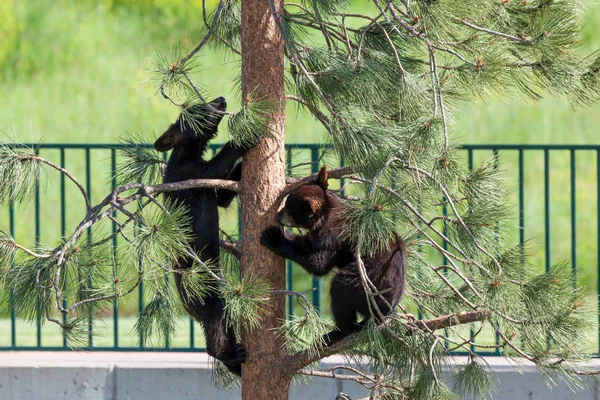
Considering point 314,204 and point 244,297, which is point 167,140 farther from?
point 244,297

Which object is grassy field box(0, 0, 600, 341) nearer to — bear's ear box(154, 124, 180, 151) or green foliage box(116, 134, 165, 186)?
green foliage box(116, 134, 165, 186)

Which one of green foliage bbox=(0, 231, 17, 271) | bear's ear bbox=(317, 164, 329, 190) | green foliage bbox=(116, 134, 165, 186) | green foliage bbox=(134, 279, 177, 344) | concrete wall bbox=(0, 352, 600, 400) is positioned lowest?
concrete wall bbox=(0, 352, 600, 400)

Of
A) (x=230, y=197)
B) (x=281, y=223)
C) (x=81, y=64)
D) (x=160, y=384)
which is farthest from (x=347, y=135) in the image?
(x=81, y=64)

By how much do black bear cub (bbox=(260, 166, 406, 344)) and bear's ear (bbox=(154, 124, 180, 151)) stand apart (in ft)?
2.20

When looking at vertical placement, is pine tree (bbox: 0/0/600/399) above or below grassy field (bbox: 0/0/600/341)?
below

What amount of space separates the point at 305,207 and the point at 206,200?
0.62 metres

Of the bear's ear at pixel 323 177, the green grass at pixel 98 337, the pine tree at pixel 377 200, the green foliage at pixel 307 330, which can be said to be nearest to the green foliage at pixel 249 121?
the pine tree at pixel 377 200

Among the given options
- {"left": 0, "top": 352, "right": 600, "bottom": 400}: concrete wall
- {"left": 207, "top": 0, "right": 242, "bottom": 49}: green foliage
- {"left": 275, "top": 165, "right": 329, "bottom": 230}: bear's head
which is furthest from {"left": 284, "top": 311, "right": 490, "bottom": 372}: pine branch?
{"left": 0, "top": 352, "right": 600, "bottom": 400}: concrete wall

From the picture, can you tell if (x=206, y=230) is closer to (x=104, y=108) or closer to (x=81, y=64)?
(x=104, y=108)

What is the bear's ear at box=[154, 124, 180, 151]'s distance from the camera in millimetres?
4059

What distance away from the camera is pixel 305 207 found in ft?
12.1

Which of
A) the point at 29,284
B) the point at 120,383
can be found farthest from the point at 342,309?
the point at 120,383

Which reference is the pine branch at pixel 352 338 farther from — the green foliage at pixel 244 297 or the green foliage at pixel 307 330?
the green foliage at pixel 244 297

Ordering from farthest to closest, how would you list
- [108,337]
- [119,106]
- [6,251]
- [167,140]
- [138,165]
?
[119,106] → [108,337] → [138,165] → [167,140] → [6,251]
